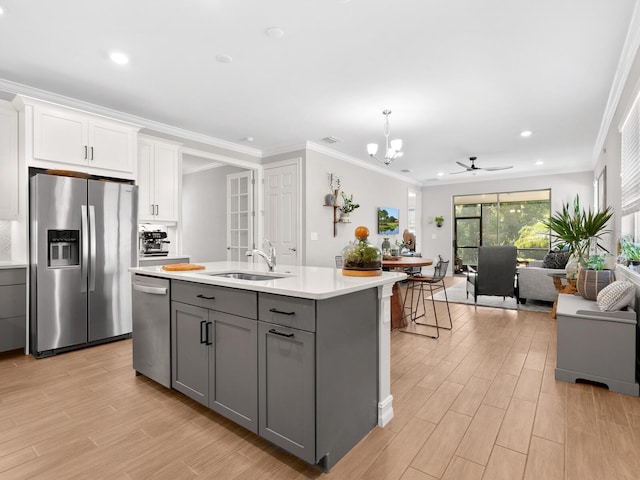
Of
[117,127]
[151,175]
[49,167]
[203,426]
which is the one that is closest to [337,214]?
[151,175]

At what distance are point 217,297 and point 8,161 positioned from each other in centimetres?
295

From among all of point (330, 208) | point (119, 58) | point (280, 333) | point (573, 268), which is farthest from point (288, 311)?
point (330, 208)

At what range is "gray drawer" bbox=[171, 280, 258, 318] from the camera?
1879mm

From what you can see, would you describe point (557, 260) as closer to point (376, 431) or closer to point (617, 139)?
point (617, 139)

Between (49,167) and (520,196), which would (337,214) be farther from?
(520,196)

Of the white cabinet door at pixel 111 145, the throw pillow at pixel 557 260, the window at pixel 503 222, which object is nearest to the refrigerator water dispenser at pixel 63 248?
the white cabinet door at pixel 111 145

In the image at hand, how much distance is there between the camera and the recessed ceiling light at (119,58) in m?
2.87

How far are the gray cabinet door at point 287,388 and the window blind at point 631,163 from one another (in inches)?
118

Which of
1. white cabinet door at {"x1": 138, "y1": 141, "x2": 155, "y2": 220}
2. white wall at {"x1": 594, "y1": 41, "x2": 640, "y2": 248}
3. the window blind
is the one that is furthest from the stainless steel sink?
white wall at {"x1": 594, "y1": 41, "x2": 640, "y2": 248}

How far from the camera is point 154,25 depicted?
2.50m

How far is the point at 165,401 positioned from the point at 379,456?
151 centimetres

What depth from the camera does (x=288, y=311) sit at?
5.55 feet

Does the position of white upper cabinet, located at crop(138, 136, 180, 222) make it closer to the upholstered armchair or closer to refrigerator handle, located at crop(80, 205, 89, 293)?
refrigerator handle, located at crop(80, 205, 89, 293)

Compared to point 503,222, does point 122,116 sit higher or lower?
higher
